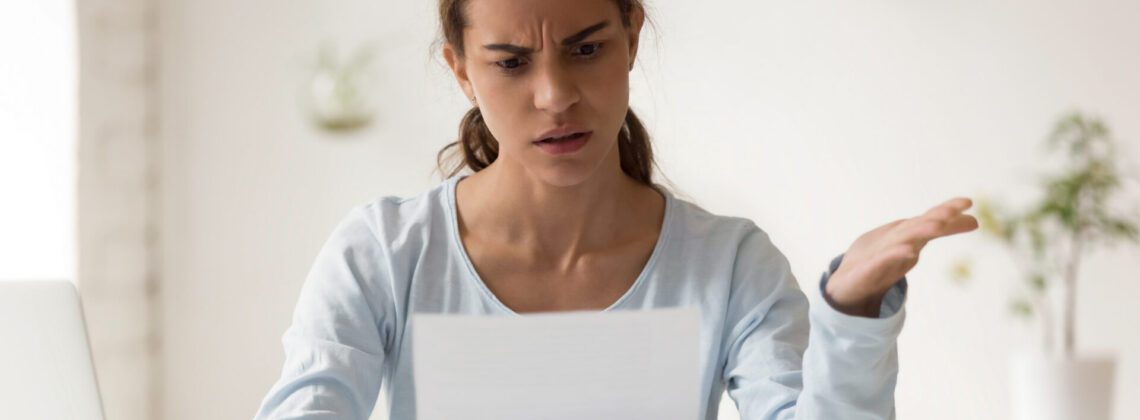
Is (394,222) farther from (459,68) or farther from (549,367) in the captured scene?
(549,367)

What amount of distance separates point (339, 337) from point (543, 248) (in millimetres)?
243

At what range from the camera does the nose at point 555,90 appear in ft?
3.57

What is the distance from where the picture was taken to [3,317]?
1.05 m

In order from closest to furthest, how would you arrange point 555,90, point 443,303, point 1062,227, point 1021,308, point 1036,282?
1. point 555,90
2. point 443,303
3. point 1062,227
4. point 1036,282
5. point 1021,308

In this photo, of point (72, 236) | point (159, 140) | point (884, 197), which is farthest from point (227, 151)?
point (884, 197)

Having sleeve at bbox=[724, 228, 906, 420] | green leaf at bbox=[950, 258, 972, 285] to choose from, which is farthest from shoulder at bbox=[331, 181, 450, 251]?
green leaf at bbox=[950, 258, 972, 285]

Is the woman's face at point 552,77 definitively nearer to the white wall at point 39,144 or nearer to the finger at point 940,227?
the finger at point 940,227

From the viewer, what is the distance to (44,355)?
1.04 metres

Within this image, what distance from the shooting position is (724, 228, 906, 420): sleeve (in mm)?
869

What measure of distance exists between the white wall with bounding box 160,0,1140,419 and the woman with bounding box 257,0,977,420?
1485mm

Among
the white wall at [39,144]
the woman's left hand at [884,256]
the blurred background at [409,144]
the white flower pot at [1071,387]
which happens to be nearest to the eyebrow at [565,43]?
the woman's left hand at [884,256]

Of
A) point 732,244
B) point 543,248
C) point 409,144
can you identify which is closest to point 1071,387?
point 732,244

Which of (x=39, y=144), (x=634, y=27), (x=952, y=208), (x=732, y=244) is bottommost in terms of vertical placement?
(x=39, y=144)

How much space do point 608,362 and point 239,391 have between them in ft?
8.02
